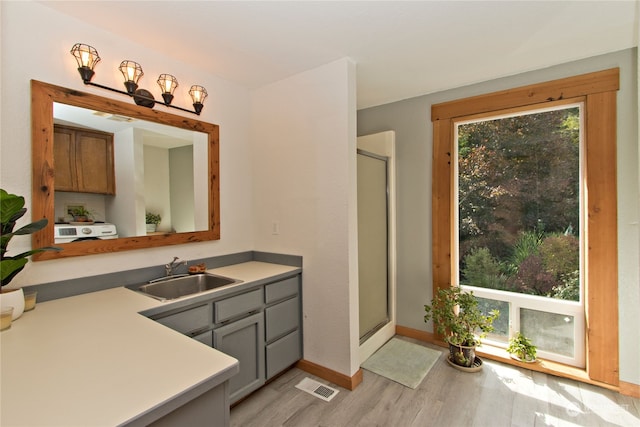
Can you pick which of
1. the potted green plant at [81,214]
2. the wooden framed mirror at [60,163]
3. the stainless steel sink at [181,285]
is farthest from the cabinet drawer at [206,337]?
the potted green plant at [81,214]

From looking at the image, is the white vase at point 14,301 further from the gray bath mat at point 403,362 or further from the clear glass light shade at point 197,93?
the gray bath mat at point 403,362

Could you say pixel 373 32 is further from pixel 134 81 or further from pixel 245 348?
pixel 245 348

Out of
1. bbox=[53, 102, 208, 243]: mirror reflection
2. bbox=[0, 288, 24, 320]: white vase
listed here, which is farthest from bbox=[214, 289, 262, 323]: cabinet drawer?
bbox=[0, 288, 24, 320]: white vase

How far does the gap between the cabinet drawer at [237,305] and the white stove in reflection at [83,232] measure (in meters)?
0.83

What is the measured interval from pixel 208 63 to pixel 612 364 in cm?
376

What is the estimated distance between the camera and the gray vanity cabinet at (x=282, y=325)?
2.13m

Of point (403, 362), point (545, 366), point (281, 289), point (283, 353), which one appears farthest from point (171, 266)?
point (545, 366)

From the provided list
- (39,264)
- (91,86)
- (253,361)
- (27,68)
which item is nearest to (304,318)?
(253,361)

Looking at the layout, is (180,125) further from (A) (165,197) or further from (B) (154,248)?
(B) (154,248)

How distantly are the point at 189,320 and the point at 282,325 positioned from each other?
0.78m

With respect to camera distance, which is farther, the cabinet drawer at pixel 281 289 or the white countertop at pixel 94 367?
the cabinet drawer at pixel 281 289

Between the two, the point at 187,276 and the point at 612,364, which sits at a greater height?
the point at 187,276

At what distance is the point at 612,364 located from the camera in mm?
2076

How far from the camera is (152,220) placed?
2049mm
